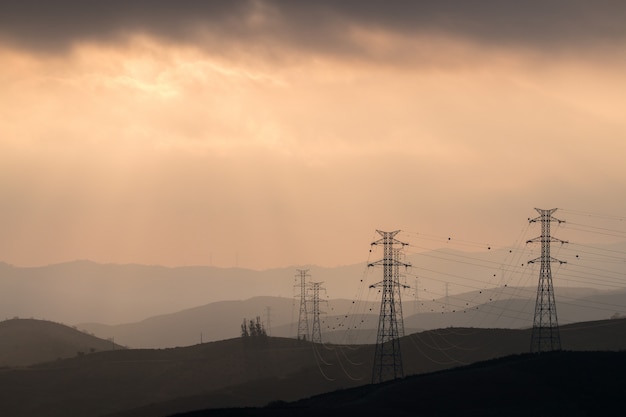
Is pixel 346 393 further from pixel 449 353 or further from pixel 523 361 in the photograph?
pixel 449 353

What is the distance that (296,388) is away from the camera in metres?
178

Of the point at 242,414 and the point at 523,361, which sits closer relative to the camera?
the point at 242,414

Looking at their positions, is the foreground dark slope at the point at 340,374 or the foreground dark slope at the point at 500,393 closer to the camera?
the foreground dark slope at the point at 500,393

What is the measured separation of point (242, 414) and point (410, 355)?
350 feet

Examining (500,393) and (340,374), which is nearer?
(500,393)

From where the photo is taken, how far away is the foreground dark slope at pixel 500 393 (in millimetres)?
97125

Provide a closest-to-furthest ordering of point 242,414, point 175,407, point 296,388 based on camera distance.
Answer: point 242,414, point 175,407, point 296,388

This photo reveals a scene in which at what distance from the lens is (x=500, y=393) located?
347 feet

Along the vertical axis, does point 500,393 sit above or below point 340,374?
below

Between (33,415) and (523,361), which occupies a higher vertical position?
(523,361)

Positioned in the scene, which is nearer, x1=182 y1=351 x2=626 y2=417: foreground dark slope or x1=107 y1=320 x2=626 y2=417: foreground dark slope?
x1=182 y1=351 x2=626 y2=417: foreground dark slope

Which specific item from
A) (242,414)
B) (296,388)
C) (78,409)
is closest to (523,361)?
(242,414)

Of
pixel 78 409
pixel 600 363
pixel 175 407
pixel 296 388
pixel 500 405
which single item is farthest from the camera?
pixel 78 409

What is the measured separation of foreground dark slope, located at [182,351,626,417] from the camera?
97.1 meters
